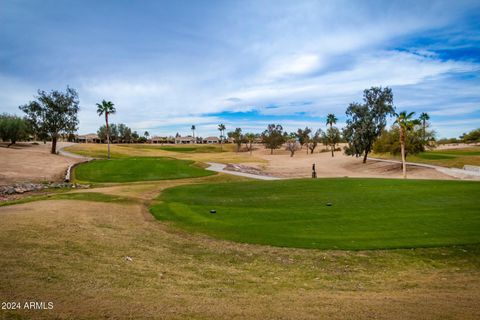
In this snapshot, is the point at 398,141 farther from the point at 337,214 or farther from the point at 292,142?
the point at 292,142

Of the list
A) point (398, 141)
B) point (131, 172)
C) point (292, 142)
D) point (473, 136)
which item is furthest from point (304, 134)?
point (131, 172)

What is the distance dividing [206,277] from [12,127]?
4185 inches

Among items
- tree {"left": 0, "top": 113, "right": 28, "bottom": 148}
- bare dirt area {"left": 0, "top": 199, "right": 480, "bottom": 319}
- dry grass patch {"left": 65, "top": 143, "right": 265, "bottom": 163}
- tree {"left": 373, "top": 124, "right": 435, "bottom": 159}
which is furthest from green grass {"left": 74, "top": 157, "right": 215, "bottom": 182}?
tree {"left": 0, "top": 113, "right": 28, "bottom": 148}

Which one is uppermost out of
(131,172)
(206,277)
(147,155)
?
(147,155)

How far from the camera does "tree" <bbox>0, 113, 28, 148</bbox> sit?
90131 mm

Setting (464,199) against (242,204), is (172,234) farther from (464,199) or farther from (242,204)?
(464,199)

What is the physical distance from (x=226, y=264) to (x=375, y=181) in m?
24.2

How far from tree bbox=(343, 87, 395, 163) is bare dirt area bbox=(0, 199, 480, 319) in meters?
58.9

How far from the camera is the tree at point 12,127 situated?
296ft

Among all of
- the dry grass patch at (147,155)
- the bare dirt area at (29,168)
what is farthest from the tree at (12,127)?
the bare dirt area at (29,168)

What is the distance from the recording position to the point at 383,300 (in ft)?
25.7

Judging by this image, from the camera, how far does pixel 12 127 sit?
9150 cm

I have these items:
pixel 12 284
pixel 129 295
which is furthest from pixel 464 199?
pixel 12 284

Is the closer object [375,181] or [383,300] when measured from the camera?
[383,300]
